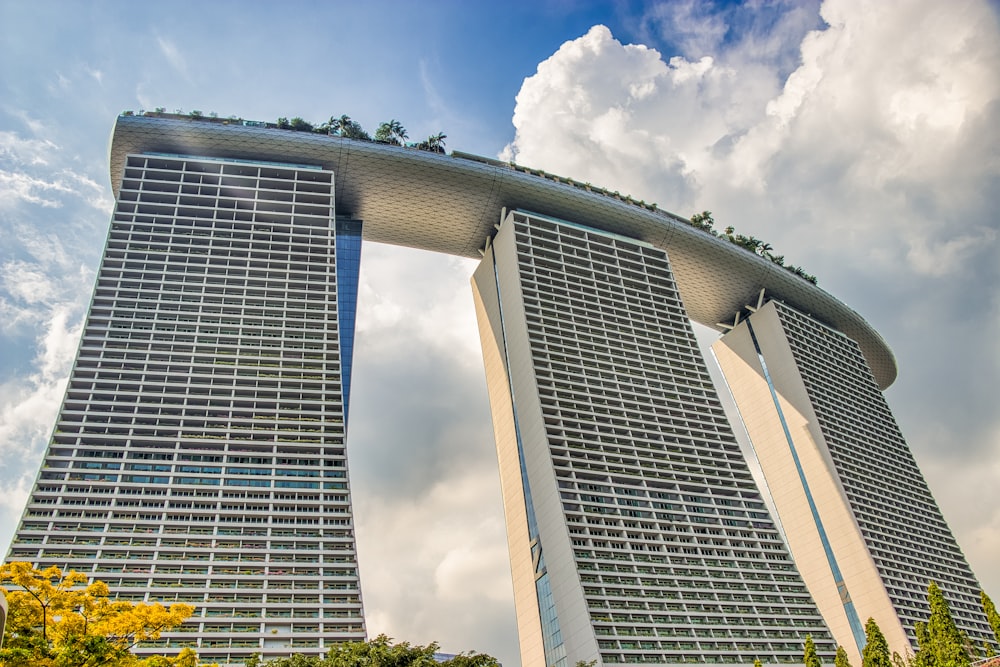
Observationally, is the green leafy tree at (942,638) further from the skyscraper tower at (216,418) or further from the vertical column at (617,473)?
the skyscraper tower at (216,418)

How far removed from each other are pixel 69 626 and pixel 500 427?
155 feet

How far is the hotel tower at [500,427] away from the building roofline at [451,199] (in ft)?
0.76

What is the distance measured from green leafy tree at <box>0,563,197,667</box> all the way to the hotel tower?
23156 millimetres

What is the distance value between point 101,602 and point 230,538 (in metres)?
26.8

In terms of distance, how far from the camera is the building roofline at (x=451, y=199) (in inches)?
2606

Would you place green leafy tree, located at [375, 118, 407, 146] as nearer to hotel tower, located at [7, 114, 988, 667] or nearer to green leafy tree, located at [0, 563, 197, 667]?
hotel tower, located at [7, 114, 988, 667]

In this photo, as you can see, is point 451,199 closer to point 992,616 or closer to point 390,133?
point 390,133

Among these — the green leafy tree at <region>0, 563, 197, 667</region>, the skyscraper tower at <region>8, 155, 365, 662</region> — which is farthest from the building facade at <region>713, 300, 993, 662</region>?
the green leafy tree at <region>0, 563, 197, 667</region>

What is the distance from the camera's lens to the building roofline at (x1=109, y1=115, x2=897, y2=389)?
66.2 metres

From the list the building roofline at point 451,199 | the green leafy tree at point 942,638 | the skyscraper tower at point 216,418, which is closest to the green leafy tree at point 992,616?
the green leafy tree at point 942,638

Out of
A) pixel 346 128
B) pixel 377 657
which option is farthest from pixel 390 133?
pixel 377 657

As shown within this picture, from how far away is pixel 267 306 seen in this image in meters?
61.0

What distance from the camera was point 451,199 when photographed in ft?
232

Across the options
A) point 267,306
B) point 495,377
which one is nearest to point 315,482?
point 267,306
